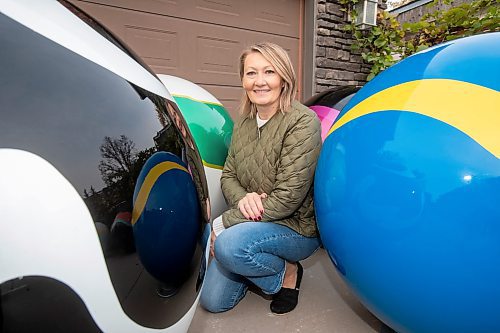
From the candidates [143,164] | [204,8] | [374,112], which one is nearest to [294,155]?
[374,112]

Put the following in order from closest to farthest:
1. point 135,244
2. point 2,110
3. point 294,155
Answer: point 2,110
point 135,244
point 294,155

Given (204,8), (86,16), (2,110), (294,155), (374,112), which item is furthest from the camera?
(204,8)

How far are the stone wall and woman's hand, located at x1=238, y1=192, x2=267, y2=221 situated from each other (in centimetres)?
309

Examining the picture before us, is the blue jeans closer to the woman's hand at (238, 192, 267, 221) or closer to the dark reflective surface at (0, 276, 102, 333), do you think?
the woman's hand at (238, 192, 267, 221)

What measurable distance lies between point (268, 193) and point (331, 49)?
334cm

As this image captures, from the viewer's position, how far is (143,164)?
80cm

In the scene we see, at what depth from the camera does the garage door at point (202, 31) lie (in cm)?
351

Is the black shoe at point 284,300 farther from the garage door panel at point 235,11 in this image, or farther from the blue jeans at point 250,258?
the garage door panel at point 235,11

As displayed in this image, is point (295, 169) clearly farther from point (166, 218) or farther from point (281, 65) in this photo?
point (166, 218)

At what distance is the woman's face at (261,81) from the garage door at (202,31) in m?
2.27

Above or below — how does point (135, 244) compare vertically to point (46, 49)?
below

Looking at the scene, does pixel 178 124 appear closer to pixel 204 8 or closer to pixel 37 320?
pixel 37 320

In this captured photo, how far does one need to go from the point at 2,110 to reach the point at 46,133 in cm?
7

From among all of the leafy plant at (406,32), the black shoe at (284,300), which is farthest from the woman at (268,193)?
the leafy plant at (406,32)
